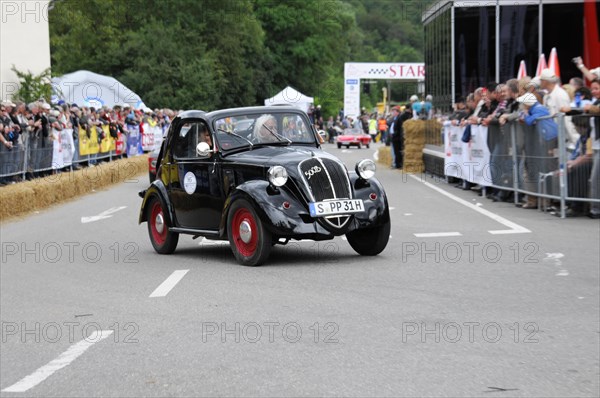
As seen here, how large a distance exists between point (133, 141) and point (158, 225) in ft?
92.5

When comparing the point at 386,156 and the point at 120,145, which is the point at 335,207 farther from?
the point at 120,145

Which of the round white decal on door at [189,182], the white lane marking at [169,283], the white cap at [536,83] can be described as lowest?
the white lane marking at [169,283]

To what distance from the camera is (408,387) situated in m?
6.24

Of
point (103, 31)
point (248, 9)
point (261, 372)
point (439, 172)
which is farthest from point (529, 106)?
point (248, 9)

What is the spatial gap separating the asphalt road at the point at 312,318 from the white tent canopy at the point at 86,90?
27.8 metres

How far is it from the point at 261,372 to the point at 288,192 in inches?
215

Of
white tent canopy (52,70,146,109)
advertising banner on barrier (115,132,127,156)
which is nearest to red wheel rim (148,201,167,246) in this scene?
advertising banner on barrier (115,132,127,156)

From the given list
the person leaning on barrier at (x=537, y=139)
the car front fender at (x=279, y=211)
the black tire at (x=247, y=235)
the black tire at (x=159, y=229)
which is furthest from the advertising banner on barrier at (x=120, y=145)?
the car front fender at (x=279, y=211)

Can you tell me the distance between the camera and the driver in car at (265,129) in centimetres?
1333

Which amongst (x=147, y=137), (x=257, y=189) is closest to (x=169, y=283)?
(x=257, y=189)

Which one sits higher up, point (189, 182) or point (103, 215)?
point (189, 182)

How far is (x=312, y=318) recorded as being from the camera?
863 cm

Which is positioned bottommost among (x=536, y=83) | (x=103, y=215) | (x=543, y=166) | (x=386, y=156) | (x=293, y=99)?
(x=103, y=215)

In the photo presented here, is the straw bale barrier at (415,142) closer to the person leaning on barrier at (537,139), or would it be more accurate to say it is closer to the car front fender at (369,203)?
the person leaning on barrier at (537,139)
